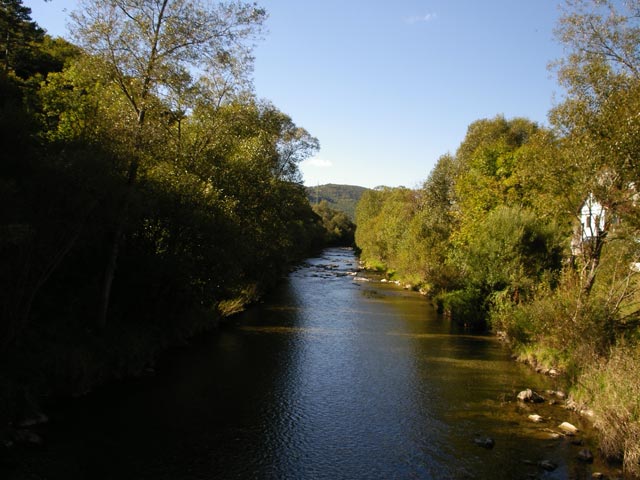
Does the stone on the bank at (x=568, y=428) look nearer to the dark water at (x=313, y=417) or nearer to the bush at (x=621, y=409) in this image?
the dark water at (x=313, y=417)

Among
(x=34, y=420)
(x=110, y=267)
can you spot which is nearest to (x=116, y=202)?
(x=110, y=267)

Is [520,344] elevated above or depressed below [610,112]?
below

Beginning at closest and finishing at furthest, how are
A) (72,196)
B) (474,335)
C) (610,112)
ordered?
1. (72,196)
2. (610,112)
3. (474,335)

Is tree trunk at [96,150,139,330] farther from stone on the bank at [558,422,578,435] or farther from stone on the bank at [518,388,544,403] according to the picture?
stone on the bank at [558,422,578,435]

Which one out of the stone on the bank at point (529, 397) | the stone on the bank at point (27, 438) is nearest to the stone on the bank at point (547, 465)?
the stone on the bank at point (529, 397)

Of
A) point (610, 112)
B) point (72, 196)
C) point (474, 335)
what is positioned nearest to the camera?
point (72, 196)

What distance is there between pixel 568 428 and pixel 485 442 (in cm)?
308

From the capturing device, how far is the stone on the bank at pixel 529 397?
675 inches

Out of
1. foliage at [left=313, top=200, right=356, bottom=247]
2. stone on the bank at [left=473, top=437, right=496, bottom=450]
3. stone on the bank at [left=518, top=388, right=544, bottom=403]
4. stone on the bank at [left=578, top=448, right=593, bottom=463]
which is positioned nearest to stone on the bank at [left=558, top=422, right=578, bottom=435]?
stone on the bank at [left=578, top=448, right=593, bottom=463]

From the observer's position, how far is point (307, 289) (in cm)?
4397

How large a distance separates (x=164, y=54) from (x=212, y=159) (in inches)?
246

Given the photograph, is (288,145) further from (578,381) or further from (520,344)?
(578,381)

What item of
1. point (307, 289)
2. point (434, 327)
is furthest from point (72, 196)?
point (307, 289)

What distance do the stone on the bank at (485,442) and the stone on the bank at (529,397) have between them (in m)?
4.13
